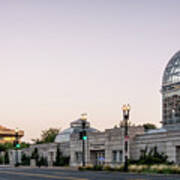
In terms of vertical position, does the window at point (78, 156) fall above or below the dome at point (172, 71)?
below

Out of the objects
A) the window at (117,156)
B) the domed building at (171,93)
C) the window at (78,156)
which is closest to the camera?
the window at (117,156)

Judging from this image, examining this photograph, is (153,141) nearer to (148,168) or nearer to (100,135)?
(100,135)

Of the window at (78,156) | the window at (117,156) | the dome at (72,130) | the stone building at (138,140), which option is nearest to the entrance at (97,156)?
the stone building at (138,140)

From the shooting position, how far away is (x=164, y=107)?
281ft

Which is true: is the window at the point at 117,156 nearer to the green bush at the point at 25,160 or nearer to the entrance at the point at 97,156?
the entrance at the point at 97,156

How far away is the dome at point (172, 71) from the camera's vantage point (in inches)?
3173

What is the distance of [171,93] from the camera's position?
273 feet

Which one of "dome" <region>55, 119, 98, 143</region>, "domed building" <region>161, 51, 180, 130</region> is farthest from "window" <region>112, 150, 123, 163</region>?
"dome" <region>55, 119, 98, 143</region>

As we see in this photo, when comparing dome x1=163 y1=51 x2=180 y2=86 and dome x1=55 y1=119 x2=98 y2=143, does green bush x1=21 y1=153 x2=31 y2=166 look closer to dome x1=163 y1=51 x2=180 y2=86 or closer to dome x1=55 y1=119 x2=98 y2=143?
dome x1=55 y1=119 x2=98 y2=143

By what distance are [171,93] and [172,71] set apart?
162 inches

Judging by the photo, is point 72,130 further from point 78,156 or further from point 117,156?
point 117,156

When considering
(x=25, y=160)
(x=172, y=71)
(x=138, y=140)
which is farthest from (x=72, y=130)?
(x=138, y=140)

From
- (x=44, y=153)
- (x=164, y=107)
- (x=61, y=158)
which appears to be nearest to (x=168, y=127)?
(x=164, y=107)

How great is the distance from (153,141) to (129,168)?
648 inches
